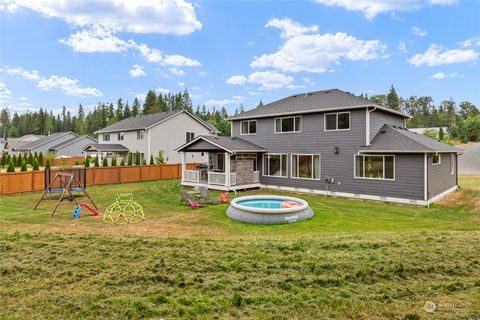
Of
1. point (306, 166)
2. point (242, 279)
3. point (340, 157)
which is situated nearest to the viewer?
point (242, 279)

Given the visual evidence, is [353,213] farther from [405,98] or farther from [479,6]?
[405,98]

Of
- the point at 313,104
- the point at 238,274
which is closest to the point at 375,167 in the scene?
the point at 313,104

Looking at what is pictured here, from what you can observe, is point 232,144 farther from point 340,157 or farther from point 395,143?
point 395,143

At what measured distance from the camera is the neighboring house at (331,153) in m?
13.3

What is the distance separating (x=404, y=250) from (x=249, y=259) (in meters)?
3.23

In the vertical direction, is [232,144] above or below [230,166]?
above

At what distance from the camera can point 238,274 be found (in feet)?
15.5

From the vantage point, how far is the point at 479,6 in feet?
50.6

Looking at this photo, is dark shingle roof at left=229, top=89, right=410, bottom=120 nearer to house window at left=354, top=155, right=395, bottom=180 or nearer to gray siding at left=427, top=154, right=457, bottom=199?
house window at left=354, top=155, right=395, bottom=180

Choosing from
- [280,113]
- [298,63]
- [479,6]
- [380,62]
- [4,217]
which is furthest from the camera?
[298,63]

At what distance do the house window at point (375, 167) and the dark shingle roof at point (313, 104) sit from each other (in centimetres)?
261

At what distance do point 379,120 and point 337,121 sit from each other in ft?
7.32

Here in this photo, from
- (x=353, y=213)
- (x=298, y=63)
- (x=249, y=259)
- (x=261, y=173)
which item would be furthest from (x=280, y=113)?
(x=298, y=63)

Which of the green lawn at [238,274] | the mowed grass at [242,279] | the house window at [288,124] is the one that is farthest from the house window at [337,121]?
the mowed grass at [242,279]
